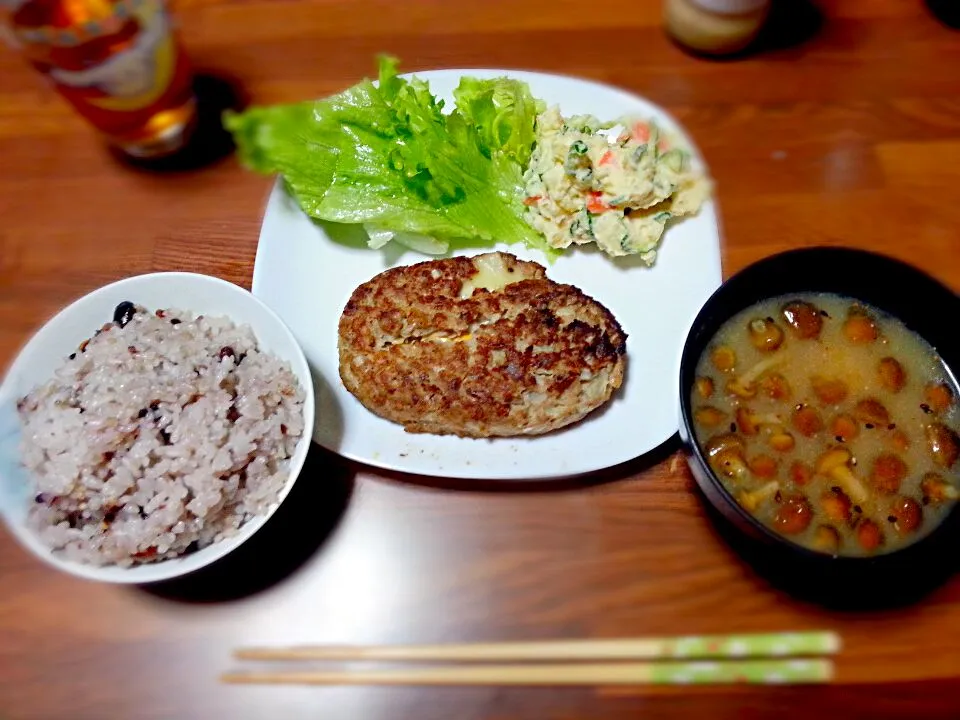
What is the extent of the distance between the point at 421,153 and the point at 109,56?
0.74 meters

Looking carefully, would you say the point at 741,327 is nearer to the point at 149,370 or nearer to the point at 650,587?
the point at 650,587

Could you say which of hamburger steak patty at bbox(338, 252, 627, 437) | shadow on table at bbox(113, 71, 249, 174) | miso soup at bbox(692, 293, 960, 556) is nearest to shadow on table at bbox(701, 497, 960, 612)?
miso soup at bbox(692, 293, 960, 556)

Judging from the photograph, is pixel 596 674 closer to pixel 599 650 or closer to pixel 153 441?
pixel 599 650

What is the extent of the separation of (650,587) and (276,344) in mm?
927

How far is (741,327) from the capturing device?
1.49m

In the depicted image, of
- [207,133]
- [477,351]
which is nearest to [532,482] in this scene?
[477,351]

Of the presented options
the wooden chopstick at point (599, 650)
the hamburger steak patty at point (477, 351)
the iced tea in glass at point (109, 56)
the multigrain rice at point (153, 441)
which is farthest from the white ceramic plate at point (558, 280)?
the iced tea in glass at point (109, 56)

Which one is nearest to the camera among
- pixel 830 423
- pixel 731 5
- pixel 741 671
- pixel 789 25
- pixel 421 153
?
pixel 741 671

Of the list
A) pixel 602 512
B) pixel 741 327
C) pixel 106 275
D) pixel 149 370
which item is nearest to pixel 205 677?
pixel 149 370

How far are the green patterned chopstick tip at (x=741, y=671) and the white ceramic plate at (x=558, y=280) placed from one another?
0.40m

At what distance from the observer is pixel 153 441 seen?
1364 mm

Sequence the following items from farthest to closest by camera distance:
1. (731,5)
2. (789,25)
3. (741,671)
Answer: (789,25) → (731,5) → (741,671)

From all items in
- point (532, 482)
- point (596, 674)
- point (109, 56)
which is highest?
point (109, 56)

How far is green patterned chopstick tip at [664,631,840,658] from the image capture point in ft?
4.44
